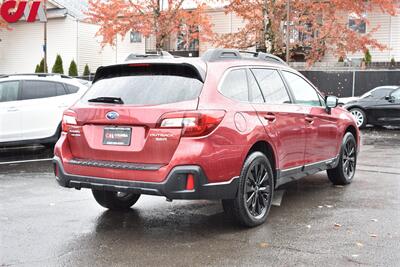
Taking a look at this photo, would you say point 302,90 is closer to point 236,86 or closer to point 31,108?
point 236,86

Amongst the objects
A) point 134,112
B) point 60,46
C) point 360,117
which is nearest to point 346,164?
point 134,112

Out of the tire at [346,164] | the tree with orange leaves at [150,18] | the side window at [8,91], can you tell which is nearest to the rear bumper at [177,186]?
the tire at [346,164]

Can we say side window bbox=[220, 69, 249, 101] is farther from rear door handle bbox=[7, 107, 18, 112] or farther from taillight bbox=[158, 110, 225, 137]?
rear door handle bbox=[7, 107, 18, 112]

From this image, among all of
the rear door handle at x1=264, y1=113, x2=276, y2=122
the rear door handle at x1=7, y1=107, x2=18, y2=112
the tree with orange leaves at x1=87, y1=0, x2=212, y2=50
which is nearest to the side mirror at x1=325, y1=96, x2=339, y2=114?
the rear door handle at x1=264, y1=113, x2=276, y2=122

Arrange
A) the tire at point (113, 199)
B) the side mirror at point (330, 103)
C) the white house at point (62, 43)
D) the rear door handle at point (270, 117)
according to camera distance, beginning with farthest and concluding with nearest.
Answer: the white house at point (62, 43), the side mirror at point (330, 103), the tire at point (113, 199), the rear door handle at point (270, 117)

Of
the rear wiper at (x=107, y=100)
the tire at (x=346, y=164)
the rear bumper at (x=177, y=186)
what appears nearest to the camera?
the rear bumper at (x=177, y=186)

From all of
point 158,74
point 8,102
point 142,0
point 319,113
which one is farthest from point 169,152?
point 142,0

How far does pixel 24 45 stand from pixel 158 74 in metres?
32.0

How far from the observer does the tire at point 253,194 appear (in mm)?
5746

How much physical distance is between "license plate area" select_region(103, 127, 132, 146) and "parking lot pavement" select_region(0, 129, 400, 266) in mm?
914

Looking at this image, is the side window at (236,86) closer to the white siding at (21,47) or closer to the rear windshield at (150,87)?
the rear windshield at (150,87)

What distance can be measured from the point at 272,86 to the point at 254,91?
488 mm

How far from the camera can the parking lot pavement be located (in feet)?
16.4

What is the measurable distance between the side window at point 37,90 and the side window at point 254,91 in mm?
6491
